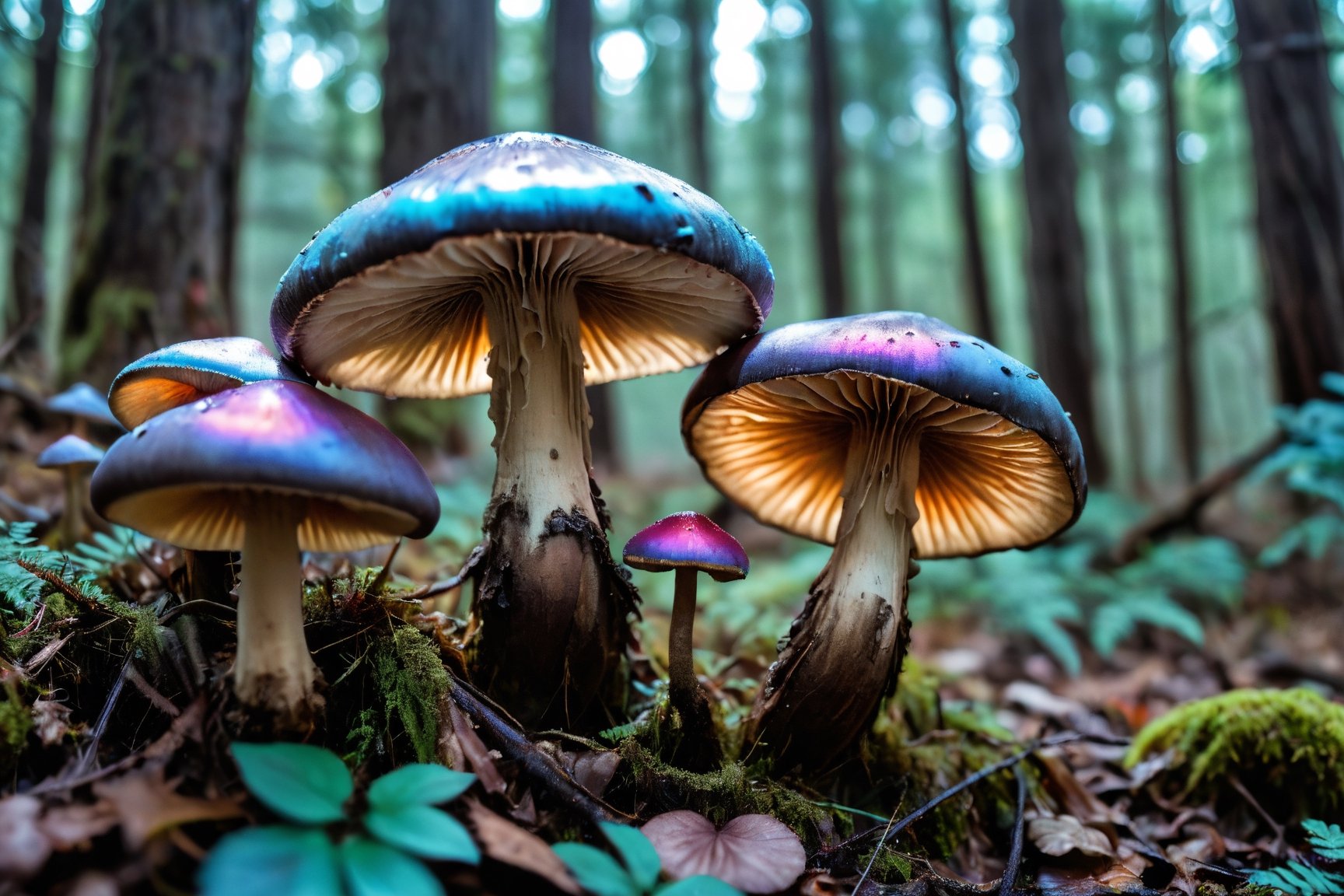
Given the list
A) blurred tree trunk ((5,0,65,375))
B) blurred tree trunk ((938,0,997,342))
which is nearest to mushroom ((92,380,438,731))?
blurred tree trunk ((5,0,65,375))

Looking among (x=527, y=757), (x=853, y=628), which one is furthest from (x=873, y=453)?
(x=527, y=757)

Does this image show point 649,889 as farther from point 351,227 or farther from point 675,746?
point 351,227

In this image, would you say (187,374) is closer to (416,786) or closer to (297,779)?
(297,779)

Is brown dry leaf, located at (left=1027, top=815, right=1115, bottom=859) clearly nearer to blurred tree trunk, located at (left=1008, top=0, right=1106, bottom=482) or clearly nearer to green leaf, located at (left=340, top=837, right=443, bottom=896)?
green leaf, located at (left=340, top=837, right=443, bottom=896)

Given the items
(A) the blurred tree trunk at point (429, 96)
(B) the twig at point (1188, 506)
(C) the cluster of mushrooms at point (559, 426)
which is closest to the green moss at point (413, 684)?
(C) the cluster of mushrooms at point (559, 426)

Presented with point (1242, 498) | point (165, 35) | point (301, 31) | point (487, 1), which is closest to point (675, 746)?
point (165, 35)

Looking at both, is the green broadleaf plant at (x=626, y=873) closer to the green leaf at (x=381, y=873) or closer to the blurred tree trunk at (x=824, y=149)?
the green leaf at (x=381, y=873)
